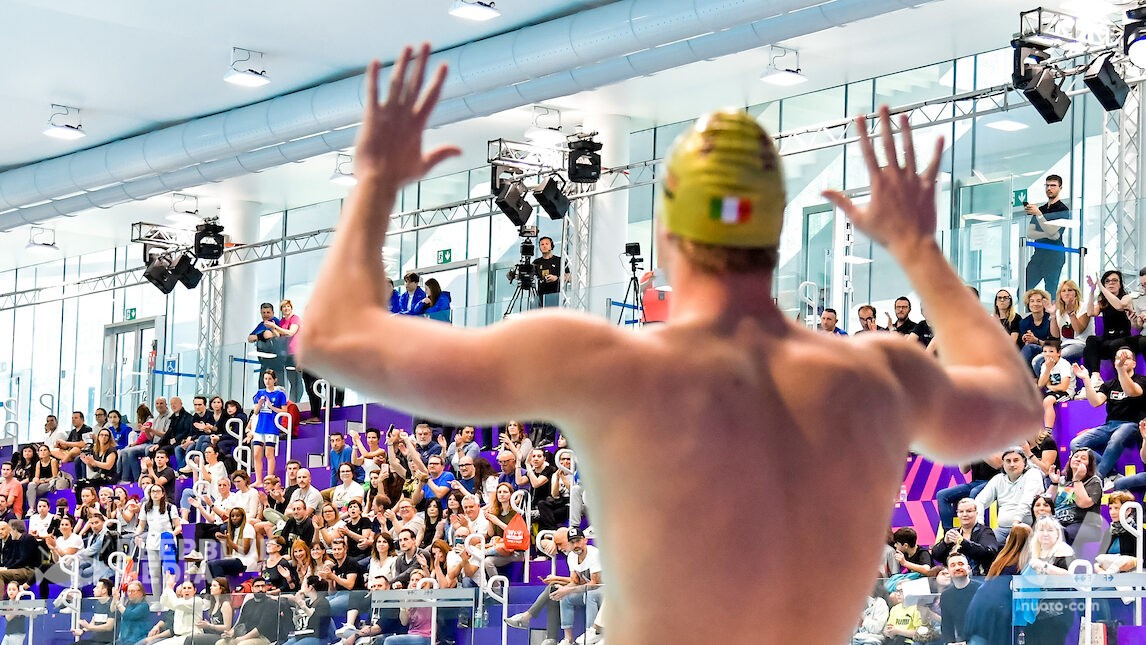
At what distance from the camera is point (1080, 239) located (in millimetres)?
13984

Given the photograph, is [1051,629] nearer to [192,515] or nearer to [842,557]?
[842,557]

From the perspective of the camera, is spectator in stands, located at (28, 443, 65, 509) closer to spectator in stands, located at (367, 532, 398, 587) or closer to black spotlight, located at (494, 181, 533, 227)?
black spotlight, located at (494, 181, 533, 227)

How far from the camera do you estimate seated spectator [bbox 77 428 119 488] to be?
2134 centimetres

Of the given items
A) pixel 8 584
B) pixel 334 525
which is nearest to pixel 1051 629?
pixel 334 525

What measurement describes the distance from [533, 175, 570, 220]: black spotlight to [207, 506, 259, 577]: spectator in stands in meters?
5.57

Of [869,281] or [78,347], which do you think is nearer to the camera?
[869,281]

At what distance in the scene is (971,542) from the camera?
10.9 meters

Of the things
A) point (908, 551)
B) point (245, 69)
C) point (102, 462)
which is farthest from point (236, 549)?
point (908, 551)

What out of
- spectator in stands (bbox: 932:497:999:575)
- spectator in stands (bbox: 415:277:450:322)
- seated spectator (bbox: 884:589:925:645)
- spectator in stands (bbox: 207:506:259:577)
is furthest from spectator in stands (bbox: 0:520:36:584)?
seated spectator (bbox: 884:589:925:645)

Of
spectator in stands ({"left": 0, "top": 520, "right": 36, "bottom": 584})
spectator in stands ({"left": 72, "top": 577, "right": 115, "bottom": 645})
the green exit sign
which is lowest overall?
spectator in stands ({"left": 0, "top": 520, "right": 36, "bottom": 584})

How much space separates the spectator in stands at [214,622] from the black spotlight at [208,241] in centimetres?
1356

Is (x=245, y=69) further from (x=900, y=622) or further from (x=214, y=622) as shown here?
(x=900, y=622)

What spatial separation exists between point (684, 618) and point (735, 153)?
0.47 meters

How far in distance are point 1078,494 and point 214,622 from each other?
5826mm
